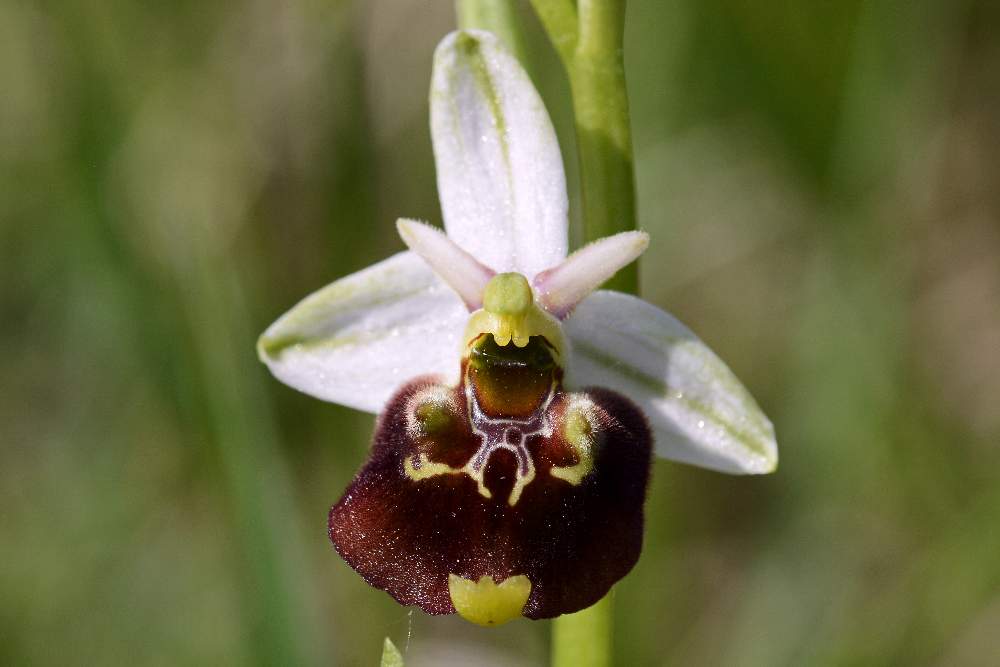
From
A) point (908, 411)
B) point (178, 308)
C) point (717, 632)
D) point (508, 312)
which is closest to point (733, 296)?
point (908, 411)

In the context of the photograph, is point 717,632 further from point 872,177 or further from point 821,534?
point 872,177

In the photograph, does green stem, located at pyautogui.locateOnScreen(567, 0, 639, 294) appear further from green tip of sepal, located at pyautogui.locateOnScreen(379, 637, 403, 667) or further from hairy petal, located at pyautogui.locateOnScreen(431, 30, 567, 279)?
green tip of sepal, located at pyautogui.locateOnScreen(379, 637, 403, 667)

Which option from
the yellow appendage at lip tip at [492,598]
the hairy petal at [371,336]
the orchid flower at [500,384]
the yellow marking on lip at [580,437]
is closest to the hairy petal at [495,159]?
the orchid flower at [500,384]

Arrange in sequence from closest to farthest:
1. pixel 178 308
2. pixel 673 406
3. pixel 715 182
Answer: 1. pixel 673 406
2. pixel 178 308
3. pixel 715 182

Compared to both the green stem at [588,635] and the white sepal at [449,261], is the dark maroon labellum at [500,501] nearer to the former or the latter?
the white sepal at [449,261]

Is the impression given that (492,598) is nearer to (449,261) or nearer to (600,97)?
(449,261)

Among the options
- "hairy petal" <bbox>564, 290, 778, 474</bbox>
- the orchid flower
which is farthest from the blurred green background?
"hairy petal" <bbox>564, 290, 778, 474</bbox>
